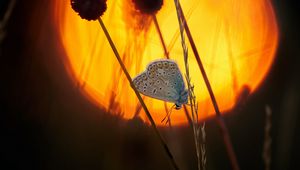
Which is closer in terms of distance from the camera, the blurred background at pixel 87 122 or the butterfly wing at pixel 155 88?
the butterfly wing at pixel 155 88

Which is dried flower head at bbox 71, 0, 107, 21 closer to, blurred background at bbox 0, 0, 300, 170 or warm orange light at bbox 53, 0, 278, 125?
warm orange light at bbox 53, 0, 278, 125

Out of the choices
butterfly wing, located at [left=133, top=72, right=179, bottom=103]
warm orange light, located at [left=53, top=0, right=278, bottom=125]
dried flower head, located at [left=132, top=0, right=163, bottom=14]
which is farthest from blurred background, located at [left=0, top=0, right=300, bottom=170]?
dried flower head, located at [left=132, top=0, right=163, bottom=14]

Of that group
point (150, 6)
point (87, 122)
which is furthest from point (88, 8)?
point (87, 122)

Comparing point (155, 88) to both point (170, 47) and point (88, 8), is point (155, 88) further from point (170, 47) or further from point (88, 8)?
point (88, 8)

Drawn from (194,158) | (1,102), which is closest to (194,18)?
(194,158)

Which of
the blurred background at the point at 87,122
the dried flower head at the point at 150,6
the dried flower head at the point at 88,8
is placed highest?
the dried flower head at the point at 150,6

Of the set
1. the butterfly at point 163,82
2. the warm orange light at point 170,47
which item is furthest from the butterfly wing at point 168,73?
the warm orange light at point 170,47

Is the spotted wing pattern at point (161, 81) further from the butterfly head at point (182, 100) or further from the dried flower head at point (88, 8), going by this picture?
the dried flower head at point (88, 8)

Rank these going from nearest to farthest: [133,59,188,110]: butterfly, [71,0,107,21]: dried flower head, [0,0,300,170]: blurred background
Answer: [71,0,107,21]: dried flower head, [133,59,188,110]: butterfly, [0,0,300,170]: blurred background
